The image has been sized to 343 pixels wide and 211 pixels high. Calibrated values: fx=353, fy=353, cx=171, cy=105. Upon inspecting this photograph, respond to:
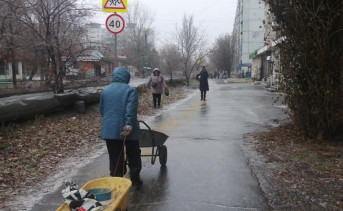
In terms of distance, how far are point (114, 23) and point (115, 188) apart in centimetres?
558

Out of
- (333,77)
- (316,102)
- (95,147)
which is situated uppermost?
(333,77)

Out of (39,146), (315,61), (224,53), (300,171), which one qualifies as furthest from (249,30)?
(300,171)

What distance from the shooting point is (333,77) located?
22.7ft

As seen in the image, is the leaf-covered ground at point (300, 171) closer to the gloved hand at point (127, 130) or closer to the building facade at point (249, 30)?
the gloved hand at point (127, 130)

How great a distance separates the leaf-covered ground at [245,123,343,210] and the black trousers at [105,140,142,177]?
75.0 inches

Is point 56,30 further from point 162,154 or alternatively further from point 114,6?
point 162,154

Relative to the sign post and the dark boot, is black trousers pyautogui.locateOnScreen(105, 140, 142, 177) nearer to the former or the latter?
the dark boot

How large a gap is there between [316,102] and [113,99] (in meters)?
4.43

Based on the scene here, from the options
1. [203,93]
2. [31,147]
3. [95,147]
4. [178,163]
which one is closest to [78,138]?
[95,147]

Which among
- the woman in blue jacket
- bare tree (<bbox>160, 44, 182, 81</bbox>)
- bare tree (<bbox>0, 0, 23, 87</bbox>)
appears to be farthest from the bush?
bare tree (<bbox>160, 44, 182, 81</bbox>)

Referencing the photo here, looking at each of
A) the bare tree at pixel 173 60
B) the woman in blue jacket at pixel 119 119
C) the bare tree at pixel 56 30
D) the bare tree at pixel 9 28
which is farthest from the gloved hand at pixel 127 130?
the bare tree at pixel 173 60

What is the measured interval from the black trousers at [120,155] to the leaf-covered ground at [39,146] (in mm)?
1473

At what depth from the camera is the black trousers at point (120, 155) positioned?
16.2 ft

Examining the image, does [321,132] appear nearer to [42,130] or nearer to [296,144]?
[296,144]
